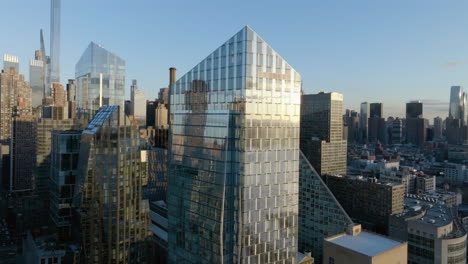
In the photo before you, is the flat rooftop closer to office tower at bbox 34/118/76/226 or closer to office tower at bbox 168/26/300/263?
office tower at bbox 168/26/300/263

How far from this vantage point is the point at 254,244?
3747 centimetres

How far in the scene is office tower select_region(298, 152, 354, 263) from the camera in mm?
92062

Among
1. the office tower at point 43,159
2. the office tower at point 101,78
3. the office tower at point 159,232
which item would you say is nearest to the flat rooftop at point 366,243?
the office tower at point 159,232

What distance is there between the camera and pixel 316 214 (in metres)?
96.2

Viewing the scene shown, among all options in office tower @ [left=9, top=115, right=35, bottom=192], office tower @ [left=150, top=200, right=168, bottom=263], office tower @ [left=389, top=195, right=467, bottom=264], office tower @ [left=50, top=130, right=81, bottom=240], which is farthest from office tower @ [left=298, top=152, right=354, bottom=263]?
office tower @ [left=9, top=115, right=35, bottom=192]

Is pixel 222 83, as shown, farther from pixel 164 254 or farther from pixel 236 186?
pixel 164 254

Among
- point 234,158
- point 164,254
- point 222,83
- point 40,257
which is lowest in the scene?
point 164,254

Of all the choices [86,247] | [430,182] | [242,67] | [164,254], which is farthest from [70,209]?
[430,182]

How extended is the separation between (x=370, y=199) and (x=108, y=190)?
10593 centimetres

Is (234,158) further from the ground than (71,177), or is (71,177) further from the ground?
(234,158)

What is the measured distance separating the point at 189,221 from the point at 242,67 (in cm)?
1809

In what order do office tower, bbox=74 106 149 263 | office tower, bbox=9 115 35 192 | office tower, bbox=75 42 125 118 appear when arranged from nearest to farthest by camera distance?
office tower, bbox=74 106 149 263 < office tower, bbox=75 42 125 118 < office tower, bbox=9 115 35 192

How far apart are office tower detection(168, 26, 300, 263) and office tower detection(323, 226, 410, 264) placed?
20.0m

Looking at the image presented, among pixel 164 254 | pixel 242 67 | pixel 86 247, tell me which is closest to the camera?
pixel 242 67
